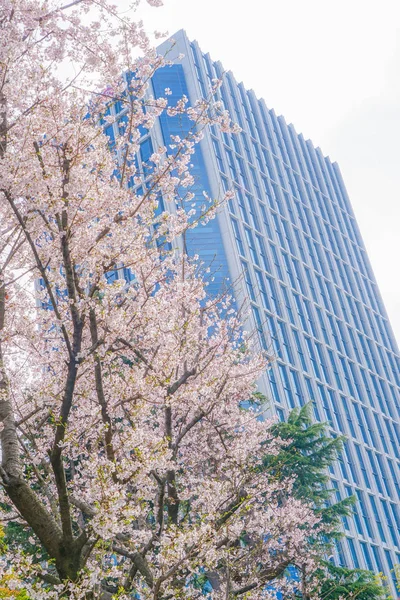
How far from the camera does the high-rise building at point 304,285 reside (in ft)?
161

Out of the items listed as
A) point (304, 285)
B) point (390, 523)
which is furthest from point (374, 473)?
point (304, 285)

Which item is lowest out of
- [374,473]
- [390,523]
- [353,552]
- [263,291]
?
[353,552]

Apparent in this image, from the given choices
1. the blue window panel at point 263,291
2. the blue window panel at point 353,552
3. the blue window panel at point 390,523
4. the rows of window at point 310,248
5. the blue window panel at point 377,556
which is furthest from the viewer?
the rows of window at point 310,248

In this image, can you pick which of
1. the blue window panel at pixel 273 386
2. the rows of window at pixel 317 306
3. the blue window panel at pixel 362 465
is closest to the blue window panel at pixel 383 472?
the blue window panel at pixel 362 465

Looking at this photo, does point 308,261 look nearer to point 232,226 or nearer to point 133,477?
point 232,226

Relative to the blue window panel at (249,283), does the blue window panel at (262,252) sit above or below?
above

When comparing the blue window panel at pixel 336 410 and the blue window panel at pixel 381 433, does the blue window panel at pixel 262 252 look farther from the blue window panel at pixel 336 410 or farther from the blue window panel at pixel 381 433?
the blue window panel at pixel 381 433

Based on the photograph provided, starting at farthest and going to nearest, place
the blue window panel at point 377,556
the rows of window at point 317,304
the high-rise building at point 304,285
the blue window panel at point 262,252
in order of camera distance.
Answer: the blue window panel at point 262,252 < the rows of window at point 317,304 < the high-rise building at point 304,285 < the blue window panel at point 377,556

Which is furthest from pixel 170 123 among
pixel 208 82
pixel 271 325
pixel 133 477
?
pixel 133 477

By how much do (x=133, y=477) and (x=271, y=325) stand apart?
44.2 m

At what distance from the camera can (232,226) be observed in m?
50.3

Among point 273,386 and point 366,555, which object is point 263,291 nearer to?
point 273,386

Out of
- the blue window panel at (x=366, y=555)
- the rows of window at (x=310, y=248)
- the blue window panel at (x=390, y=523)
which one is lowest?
the blue window panel at (x=366, y=555)

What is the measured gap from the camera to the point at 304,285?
60031 millimetres
